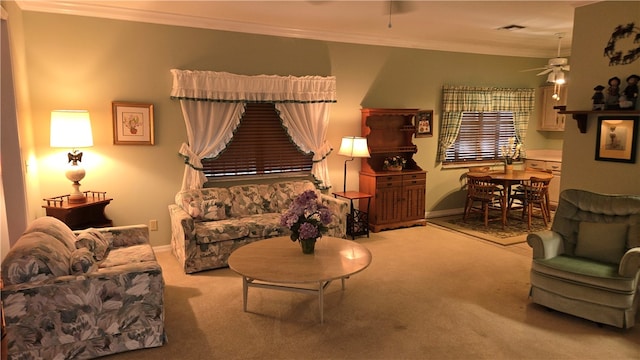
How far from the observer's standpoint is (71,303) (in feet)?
8.77

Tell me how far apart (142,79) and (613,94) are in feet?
15.5

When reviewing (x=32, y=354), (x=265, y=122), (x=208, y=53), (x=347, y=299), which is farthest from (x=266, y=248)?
(x=208, y=53)

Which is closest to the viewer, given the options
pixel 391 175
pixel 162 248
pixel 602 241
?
pixel 602 241

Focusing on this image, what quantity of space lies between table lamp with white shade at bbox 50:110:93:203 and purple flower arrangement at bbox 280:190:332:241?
2212 mm

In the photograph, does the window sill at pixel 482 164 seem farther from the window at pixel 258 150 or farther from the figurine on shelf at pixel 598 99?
the figurine on shelf at pixel 598 99

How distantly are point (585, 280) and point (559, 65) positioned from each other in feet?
11.3

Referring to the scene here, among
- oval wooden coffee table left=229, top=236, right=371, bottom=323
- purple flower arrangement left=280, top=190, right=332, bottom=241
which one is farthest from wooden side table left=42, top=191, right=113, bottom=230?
purple flower arrangement left=280, top=190, right=332, bottom=241

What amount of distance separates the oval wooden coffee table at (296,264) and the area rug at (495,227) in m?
2.70

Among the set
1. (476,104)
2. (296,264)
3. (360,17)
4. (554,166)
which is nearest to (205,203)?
(296,264)

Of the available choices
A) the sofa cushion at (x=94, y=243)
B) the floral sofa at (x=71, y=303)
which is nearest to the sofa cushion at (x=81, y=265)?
the floral sofa at (x=71, y=303)

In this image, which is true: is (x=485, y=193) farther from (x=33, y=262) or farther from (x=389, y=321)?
(x=33, y=262)

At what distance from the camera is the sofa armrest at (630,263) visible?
3.03 metres

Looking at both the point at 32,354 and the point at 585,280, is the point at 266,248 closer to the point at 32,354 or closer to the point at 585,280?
the point at 32,354

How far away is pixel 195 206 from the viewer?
4574 millimetres
